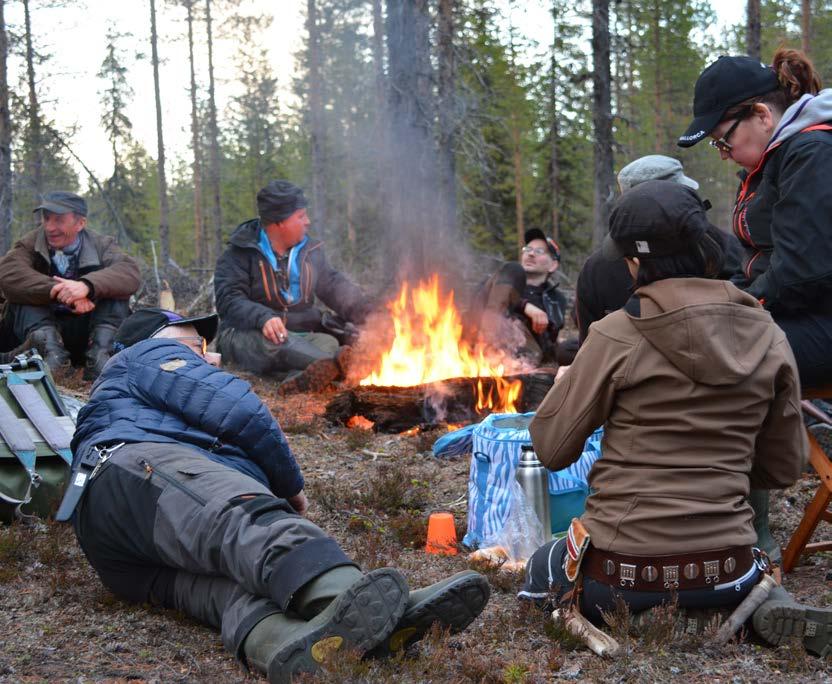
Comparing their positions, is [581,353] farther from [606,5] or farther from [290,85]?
[290,85]

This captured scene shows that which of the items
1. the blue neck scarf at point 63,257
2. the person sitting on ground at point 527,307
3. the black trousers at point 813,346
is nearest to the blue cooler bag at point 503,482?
the black trousers at point 813,346

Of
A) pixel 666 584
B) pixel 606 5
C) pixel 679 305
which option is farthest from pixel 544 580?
pixel 606 5

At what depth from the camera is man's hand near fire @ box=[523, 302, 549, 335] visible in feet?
29.1

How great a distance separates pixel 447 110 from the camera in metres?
12.4

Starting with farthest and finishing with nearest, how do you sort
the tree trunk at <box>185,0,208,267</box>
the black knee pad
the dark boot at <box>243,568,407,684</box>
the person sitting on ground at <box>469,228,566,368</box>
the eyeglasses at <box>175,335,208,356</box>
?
the tree trunk at <box>185,0,208,267</box> < the person sitting on ground at <box>469,228,566,368</box> < the eyeglasses at <box>175,335,208,356</box> < the black knee pad < the dark boot at <box>243,568,407,684</box>

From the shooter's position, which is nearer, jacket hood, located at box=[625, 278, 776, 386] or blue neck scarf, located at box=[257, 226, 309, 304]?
jacket hood, located at box=[625, 278, 776, 386]

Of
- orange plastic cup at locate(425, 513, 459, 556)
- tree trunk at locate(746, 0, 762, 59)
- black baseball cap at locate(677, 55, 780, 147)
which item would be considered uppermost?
tree trunk at locate(746, 0, 762, 59)

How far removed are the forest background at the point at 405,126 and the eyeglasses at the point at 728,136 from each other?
23.0ft

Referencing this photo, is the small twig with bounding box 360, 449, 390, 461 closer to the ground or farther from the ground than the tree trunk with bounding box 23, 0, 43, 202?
closer to the ground

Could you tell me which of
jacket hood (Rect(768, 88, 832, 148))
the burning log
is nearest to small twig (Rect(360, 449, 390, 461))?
the burning log

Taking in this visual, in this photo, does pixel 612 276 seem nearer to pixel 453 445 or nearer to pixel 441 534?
pixel 441 534

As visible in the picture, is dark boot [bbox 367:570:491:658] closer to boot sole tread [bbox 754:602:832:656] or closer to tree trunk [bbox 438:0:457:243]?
boot sole tread [bbox 754:602:832:656]

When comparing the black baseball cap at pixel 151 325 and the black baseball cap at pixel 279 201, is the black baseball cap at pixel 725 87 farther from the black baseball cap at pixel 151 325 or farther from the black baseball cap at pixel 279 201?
the black baseball cap at pixel 279 201

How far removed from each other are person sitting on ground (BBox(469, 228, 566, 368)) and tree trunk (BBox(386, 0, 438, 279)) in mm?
2841
